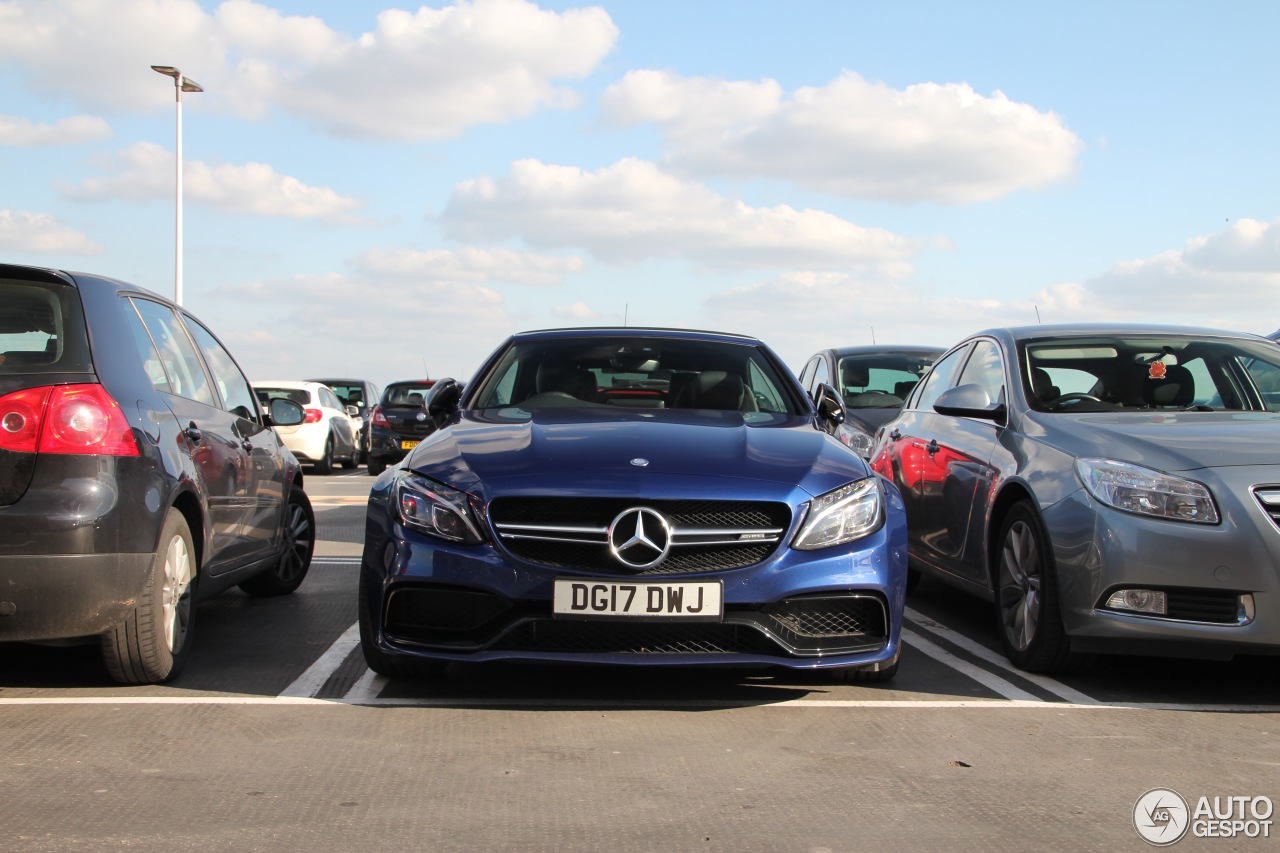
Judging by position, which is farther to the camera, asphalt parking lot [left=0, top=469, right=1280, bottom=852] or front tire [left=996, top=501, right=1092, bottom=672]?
front tire [left=996, top=501, right=1092, bottom=672]

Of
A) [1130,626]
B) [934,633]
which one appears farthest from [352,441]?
[1130,626]

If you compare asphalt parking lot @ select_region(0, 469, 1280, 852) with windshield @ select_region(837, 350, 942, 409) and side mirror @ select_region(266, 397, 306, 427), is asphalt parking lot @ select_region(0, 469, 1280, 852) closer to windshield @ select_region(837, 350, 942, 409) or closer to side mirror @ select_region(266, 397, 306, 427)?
side mirror @ select_region(266, 397, 306, 427)

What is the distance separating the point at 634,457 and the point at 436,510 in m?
0.72

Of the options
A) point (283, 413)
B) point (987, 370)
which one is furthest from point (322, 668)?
point (987, 370)

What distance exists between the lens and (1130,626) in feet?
17.6

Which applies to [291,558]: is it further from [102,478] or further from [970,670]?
[970,670]

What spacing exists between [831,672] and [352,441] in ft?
67.6

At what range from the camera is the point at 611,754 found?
14.6ft

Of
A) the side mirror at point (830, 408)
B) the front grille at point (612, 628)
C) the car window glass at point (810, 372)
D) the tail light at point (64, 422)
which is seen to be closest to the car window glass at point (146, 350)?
the tail light at point (64, 422)

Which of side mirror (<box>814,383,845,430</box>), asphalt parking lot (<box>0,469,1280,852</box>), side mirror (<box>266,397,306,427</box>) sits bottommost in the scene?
asphalt parking lot (<box>0,469,1280,852</box>)

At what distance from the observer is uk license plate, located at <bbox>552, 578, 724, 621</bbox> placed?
4.78 m

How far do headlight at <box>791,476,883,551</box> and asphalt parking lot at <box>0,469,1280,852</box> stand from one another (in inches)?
24.8

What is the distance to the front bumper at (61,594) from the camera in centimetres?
477

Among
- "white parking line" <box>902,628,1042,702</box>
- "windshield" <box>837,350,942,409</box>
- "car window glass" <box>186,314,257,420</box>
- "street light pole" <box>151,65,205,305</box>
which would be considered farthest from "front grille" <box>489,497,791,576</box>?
"street light pole" <box>151,65,205,305</box>
